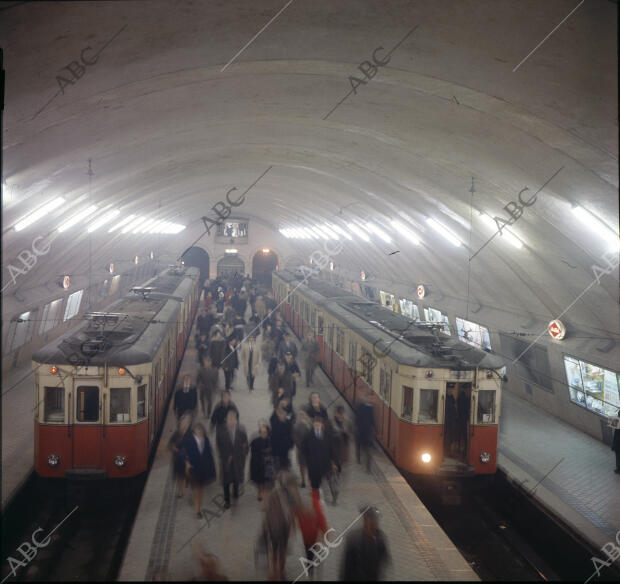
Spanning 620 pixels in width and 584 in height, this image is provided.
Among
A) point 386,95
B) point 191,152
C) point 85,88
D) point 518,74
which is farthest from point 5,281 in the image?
point 518,74

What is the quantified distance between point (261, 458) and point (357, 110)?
20.5 ft

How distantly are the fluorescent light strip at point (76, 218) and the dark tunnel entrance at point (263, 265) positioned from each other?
30.9 meters

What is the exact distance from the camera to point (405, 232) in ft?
63.5

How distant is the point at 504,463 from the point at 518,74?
293 inches

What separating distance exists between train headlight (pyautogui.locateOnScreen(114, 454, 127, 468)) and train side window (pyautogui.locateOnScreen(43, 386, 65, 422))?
3.30 ft

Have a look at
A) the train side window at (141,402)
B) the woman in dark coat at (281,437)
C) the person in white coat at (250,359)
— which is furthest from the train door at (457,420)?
the person in white coat at (250,359)

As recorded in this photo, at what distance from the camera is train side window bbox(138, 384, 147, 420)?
28.6ft

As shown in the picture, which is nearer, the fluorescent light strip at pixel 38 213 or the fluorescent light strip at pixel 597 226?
the fluorescent light strip at pixel 597 226

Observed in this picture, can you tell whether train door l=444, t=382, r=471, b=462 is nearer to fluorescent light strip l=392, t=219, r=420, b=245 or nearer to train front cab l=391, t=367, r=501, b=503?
train front cab l=391, t=367, r=501, b=503

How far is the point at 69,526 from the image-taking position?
326 inches

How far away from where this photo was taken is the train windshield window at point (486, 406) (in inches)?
372

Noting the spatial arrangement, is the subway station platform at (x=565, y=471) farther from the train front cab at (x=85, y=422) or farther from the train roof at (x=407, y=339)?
the train front cab at (x=85, y=422)

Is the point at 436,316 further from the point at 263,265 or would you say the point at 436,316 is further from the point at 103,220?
the point at 263,265

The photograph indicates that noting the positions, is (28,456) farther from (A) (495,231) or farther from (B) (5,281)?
(A) (495,231)
